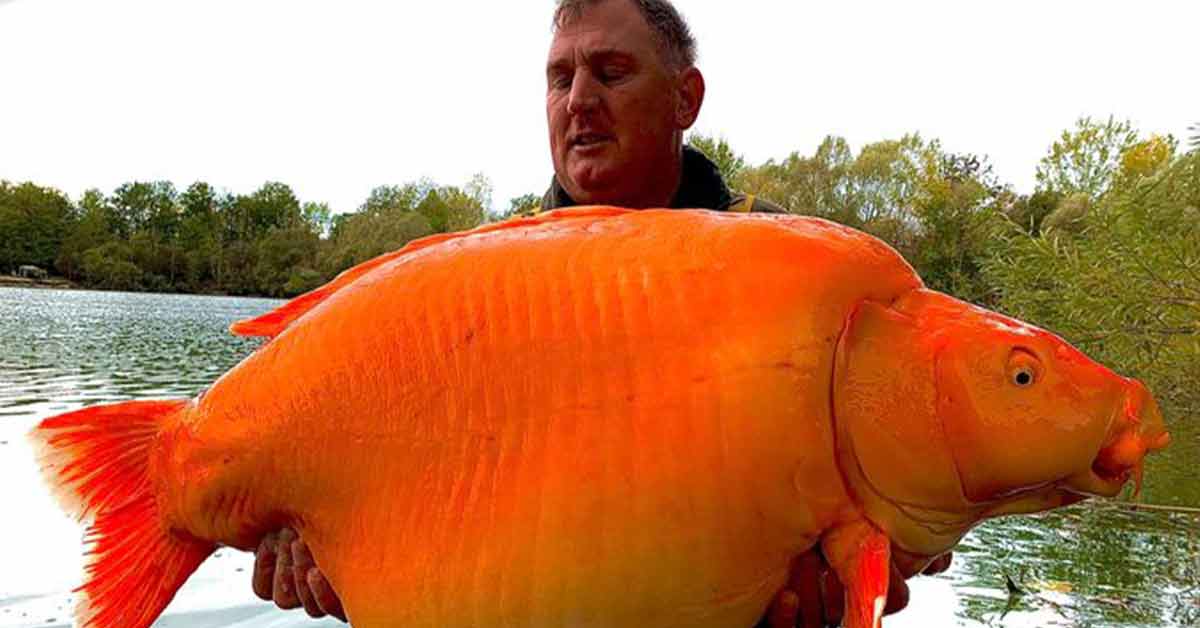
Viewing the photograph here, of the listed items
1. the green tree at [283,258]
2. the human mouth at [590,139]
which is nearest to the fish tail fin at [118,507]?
the human mouth at [590,139]

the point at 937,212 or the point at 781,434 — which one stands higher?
the point at 937,212

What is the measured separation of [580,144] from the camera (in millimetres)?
3053

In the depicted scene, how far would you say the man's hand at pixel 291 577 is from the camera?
2000 mm

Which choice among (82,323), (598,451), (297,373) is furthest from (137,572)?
(82,323)

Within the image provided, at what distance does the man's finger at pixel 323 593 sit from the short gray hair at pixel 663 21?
1.86m

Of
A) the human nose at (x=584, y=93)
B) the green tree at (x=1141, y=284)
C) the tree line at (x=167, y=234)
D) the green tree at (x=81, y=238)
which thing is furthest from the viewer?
the green tree at (x=81, y=238)

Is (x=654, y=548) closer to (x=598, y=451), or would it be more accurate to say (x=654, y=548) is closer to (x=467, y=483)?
(x=598, y=451)

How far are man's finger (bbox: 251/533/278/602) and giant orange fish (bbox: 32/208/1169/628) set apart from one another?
0.25 meters

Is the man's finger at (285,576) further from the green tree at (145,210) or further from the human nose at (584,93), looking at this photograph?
the green tree at (145,210)

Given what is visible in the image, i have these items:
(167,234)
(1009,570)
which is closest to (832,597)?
(1009,570)

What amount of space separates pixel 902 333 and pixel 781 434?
275 mm

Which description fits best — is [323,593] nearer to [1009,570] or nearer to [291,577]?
[291,577]

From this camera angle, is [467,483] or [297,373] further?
[297,373]

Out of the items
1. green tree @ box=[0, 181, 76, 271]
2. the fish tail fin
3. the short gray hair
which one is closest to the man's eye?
the short gray hair
